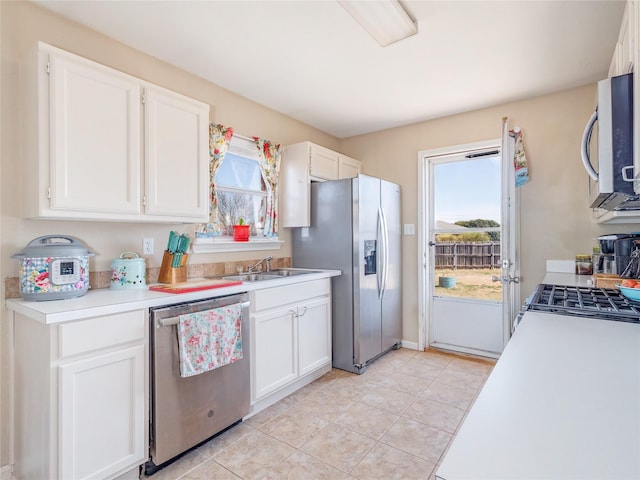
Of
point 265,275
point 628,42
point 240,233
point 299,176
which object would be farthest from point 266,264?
point 628,42

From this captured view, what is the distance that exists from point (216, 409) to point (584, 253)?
2.96m

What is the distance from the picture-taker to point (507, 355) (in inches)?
35.6

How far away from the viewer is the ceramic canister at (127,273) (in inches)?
77.5

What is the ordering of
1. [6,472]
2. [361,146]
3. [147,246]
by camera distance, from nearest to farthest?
[6,472]
[147,246]
[361,146]

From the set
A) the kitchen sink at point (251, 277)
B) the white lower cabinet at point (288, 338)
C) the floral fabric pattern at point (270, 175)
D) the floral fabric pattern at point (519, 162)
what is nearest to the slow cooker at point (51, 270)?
the white lower cabinet at point (288, 338)

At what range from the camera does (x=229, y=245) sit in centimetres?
275

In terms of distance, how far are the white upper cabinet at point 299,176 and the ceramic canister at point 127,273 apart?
1.45m

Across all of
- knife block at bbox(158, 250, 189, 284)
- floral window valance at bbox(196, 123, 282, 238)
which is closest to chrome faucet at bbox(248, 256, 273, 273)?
floral window valance at bbox(196, 123, 282, 238)

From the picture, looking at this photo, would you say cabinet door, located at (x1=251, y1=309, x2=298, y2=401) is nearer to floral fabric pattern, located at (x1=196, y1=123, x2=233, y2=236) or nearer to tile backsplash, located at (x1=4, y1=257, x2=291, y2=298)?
tile backsplash, located at (x1=4, y1=257, x2=291, y2=298)

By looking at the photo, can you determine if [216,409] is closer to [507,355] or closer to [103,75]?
[507,355]

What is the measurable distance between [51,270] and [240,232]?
1.36m

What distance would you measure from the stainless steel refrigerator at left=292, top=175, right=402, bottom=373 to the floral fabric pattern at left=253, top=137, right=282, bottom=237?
0.34m

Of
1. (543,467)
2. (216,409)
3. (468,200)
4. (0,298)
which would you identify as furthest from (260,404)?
(468,200)

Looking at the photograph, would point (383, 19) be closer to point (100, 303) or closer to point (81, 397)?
point (100, 303)
